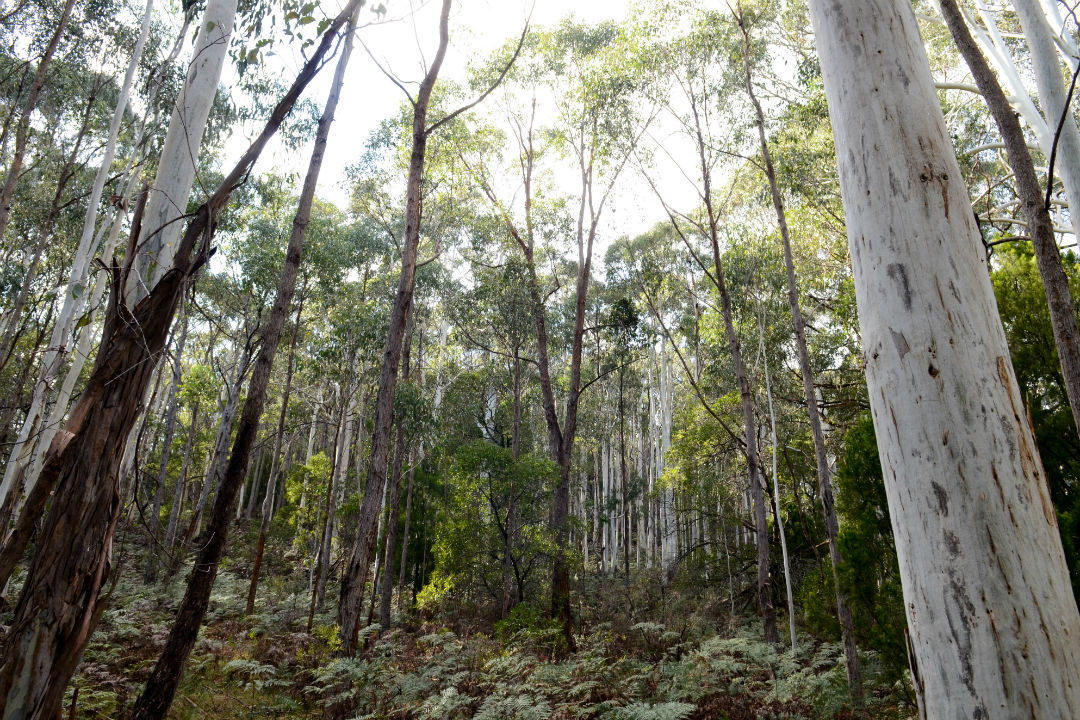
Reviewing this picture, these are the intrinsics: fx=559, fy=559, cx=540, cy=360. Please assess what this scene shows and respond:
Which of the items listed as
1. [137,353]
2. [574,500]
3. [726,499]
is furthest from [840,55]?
[574,500]

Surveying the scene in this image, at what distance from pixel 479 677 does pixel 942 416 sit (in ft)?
21.1

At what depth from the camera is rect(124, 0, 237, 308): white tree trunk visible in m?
2.08

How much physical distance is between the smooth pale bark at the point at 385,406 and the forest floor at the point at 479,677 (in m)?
0.57

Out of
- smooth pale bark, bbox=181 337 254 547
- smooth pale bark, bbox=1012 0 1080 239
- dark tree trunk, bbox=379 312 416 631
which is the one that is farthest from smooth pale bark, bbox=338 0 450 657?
smooth pale bark, bbox=1012 0 1080 239

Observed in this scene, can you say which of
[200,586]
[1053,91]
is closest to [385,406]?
[200,586]

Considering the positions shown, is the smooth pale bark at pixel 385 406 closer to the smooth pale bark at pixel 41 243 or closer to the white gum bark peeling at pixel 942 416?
the smooth pale bark at pixel 41 243

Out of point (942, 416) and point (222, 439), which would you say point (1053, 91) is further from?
point (222, 439)

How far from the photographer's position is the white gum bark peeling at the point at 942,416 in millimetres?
940

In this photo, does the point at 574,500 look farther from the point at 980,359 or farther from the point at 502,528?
the point at 980,359

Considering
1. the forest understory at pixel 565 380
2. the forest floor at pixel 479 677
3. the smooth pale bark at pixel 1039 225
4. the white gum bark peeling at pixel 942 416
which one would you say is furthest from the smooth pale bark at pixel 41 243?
the smooth pale bark at pixel 1039 225

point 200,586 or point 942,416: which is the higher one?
point 942,416

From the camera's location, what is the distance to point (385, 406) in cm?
570

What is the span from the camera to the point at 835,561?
23.1ft

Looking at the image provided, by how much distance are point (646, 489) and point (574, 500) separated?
378 cm
